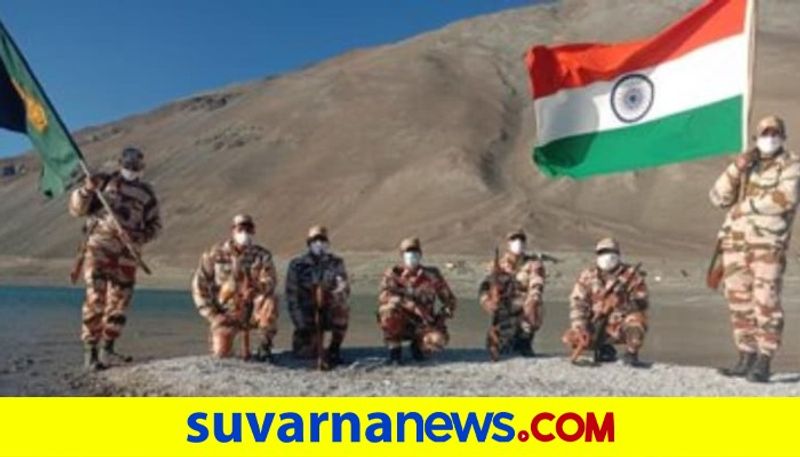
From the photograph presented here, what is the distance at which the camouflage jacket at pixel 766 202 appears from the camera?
9.42m

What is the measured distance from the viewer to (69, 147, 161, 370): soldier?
33.1 feet

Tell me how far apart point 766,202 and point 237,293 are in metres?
5.27

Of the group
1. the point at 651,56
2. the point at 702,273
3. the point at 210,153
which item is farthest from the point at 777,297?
the point at 210,153

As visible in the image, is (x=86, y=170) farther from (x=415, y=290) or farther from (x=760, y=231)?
(x=760, y=231)

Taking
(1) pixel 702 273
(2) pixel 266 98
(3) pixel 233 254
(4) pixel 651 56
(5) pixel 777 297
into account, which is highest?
(2) pixel 266 98

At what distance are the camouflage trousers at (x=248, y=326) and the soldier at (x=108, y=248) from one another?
1.02m

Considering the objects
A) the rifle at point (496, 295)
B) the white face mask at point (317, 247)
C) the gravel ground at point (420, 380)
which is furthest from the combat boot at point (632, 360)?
the white face mask at point (317, 247)

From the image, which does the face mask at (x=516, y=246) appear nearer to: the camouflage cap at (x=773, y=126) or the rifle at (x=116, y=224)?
the camouflage cap at (x=773, y=126)

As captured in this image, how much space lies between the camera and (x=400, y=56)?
11112 cm

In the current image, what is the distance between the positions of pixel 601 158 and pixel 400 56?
102461mm

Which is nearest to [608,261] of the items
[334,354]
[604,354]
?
[604,354]

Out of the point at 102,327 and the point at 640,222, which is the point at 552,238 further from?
the point at 102,327

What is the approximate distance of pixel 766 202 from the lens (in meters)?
9.50

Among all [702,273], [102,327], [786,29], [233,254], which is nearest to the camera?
[102,327]
